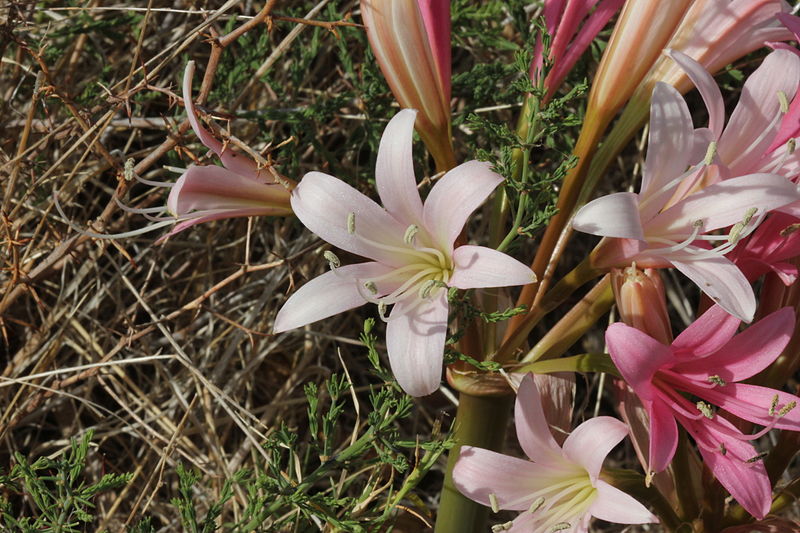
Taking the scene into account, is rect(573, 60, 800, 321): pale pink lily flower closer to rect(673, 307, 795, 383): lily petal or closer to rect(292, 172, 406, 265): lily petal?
rect(673, 307, 795, 383): lily petal

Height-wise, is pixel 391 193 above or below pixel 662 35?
below

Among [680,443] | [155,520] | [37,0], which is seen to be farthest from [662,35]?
[155,520]

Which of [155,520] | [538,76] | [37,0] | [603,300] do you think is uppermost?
[538,76]

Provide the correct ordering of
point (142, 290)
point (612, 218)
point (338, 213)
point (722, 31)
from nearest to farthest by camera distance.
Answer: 1. point (612, 218)
2. point (338, 213)
3. point (722, 31)
4. point (142, 290)

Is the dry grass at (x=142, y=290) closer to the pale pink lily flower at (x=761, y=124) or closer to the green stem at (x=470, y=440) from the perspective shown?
the green stem at (x=470, y=440)

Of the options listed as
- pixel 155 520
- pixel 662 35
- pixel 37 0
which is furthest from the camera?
pixel 155 520

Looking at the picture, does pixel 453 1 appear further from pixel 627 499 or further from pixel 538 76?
pixel 627 499

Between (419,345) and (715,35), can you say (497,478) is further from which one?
(715,35)

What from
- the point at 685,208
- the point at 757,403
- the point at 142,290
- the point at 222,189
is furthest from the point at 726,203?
the point at 142,290

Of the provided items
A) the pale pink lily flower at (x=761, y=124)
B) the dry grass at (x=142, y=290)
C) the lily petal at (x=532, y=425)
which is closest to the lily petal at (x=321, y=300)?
the lily petal at (x=532, y=425)
